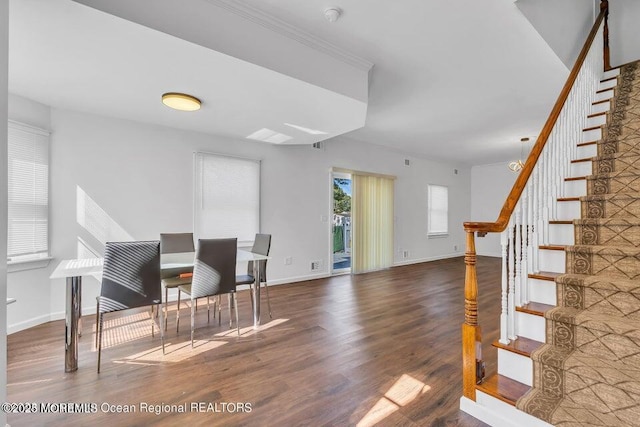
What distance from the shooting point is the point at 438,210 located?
311 inches

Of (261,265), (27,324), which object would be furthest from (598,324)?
(27,324)

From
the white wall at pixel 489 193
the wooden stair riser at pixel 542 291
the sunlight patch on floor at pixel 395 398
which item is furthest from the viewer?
the white wall at pixel 489 193

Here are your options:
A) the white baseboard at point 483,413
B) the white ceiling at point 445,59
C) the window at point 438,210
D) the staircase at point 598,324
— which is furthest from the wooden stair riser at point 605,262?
the window at point 438,210

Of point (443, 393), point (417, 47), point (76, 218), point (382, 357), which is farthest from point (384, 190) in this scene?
point (76, 218)

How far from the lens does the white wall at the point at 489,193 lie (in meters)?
7.98

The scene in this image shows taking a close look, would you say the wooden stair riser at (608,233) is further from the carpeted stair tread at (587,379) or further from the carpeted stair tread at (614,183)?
the carpeted stair tread at (587,379)

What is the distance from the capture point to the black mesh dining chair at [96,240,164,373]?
220cm

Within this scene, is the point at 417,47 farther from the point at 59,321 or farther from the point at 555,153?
the point at 59,321

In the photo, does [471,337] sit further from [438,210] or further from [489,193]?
[489,193]

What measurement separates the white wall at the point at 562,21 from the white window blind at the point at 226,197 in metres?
3.84

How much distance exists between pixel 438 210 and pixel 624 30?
15.7 feet

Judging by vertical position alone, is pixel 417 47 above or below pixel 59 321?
above

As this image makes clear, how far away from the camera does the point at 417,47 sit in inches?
103

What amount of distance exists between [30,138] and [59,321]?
211cm
